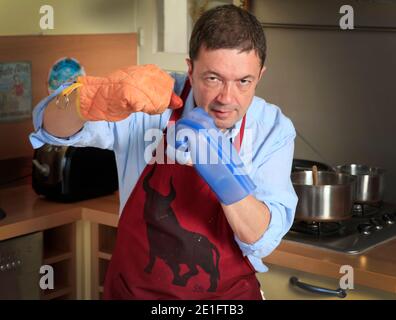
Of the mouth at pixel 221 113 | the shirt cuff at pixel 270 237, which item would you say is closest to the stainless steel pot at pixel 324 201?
the shirt cuff at pixel 270 237

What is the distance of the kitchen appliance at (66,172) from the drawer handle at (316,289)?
785 mm

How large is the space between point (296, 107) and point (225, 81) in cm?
128

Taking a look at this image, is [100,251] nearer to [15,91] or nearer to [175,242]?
[15,91]

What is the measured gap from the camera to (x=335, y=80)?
2639 millimetres

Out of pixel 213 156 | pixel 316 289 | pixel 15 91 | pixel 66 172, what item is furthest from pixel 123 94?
pixel 15 91

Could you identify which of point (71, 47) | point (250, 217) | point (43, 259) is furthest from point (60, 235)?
point (250, 217)

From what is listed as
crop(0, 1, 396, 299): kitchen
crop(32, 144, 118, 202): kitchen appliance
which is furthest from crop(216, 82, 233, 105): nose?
crop(32, 144, 118, 202): kitchen appliance

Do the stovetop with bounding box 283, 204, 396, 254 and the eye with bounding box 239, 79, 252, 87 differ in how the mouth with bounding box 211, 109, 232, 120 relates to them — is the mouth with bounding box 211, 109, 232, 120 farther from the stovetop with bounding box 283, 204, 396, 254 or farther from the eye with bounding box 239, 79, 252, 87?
the stovetop with bounding box 283, 204, 396, 254

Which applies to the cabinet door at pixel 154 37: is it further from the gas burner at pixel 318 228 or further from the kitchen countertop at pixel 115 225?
the gas burner at pixel 318 228

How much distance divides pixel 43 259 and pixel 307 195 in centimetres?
82

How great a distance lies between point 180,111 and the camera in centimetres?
170

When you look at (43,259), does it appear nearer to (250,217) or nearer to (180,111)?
(180,111)

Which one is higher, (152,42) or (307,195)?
(152,42)

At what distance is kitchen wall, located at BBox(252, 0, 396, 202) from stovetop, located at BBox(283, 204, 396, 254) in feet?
0.96
